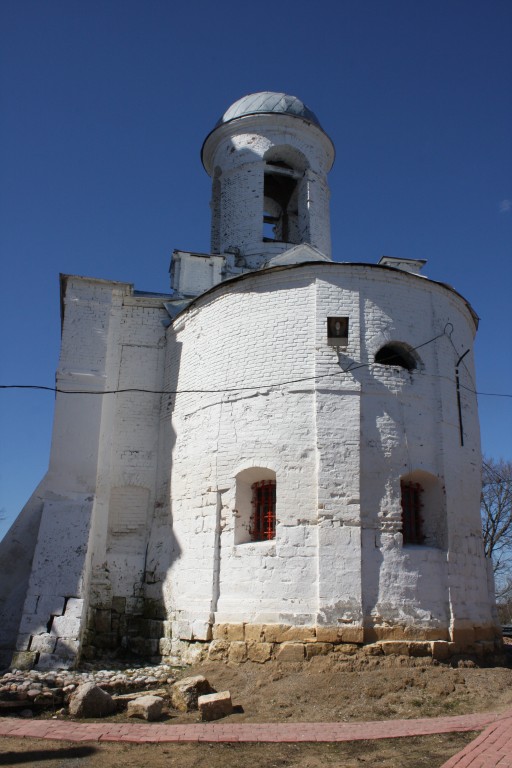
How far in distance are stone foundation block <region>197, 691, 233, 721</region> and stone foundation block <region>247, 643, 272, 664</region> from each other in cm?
142

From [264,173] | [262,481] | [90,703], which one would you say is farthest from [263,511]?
[264,173]

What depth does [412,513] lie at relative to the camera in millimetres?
11312

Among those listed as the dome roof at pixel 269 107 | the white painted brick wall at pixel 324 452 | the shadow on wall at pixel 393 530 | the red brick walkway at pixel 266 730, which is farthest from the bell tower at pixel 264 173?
the red brick walkway at pixel 266 730

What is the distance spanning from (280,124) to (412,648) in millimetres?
13603

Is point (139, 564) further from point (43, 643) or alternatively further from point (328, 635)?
point (328, 635)

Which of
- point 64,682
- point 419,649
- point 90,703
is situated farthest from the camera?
point 419,649

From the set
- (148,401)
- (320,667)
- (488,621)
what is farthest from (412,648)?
(148,401)

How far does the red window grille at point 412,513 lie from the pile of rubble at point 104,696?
13.9 ft

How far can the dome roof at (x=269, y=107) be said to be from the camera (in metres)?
17.6

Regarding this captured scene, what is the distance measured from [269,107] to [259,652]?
14.1 meters

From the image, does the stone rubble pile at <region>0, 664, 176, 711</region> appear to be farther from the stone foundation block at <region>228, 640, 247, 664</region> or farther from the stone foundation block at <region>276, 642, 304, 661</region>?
the stone foundation block at <region>276, 642, 304, 661</region>

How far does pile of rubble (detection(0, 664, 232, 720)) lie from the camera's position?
8.13 m

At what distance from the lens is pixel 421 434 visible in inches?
444

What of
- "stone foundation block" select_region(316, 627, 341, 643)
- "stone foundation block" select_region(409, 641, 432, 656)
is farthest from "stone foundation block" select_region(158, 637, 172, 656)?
"stone foundation block" select_region(409, 641, 432, 656)
